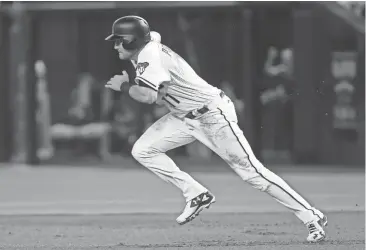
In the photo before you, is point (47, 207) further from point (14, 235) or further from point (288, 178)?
point (288, 178)

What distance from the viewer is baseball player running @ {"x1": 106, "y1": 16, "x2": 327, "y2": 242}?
310 inches

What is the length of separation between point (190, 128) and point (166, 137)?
0.22 m

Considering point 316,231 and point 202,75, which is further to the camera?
point 202,75

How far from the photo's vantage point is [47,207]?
1088 centimetres

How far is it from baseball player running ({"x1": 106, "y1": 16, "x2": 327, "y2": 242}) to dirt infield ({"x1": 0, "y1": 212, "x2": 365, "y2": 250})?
305 millimetres

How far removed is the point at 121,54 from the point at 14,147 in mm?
8418

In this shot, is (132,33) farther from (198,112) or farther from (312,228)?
(312,228)

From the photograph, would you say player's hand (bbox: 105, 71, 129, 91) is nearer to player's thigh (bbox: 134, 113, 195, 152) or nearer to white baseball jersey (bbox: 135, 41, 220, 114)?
white baseball jersey (bbox: 135, 41, 220, 114)

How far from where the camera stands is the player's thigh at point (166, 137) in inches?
322

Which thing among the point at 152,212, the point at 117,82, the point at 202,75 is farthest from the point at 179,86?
the point at 202,75

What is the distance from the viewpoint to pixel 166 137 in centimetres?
820

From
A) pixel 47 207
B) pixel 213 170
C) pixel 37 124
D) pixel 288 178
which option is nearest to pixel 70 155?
pixel 37 124

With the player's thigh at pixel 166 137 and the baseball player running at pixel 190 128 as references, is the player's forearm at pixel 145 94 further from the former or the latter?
the player's thigh at pixel 166 137

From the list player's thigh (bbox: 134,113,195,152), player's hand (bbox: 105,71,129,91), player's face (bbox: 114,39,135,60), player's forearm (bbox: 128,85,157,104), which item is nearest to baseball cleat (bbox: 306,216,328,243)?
player's thigh (bbox: 134,113,195,152)
